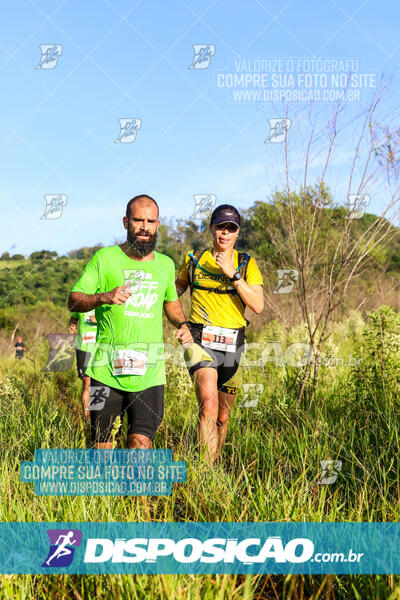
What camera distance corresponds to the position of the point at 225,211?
3730 mm

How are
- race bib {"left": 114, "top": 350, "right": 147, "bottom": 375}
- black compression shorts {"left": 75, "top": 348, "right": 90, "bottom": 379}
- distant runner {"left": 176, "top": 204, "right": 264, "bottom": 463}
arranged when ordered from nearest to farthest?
race bib {"left": 114, "top": 350, "right": 147, "bottom": 375}
distant runner {"left": 176, "top": 204, "right": 264, "bottom": 463}
black compression shorts {"left": 75, "top": 348, "right": 90, "bottom": 379}

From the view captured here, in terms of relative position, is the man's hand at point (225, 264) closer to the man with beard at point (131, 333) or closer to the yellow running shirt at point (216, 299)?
the yellow running shirt at point (216, 299)

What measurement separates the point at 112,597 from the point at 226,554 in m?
0.56

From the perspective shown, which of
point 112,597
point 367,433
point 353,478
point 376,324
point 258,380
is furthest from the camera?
point 258,380

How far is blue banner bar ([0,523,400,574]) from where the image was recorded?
7.44ft

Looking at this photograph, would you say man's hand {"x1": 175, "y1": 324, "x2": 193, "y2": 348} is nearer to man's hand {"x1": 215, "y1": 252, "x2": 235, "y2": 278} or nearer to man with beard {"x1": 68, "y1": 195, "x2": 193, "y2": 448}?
man with beard {"x1": 68, "y1": 195, "x2": 193, "y2": 448}

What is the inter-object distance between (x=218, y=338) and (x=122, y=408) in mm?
911

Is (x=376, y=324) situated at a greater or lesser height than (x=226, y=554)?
greater

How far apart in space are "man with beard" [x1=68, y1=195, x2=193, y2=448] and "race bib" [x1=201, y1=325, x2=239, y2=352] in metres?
0.45

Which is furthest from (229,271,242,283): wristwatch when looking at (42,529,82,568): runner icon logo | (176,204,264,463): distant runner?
(42,529,82,568): runner icon logo

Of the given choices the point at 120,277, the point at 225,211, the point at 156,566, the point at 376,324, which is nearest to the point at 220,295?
the point at 225,211

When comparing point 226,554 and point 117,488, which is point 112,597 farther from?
point 117,488

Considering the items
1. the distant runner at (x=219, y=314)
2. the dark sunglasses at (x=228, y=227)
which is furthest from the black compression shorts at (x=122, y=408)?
the dark sunglasses at (x=228, y=227)

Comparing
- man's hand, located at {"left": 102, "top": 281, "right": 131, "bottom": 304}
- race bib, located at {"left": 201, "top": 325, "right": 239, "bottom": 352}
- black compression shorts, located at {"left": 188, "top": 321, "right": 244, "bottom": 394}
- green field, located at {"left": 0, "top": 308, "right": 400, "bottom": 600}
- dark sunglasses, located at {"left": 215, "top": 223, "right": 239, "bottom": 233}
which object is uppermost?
dark sunglasses, located at {"left": 215, "top": 223, "right": 239, "bottom": 233}
